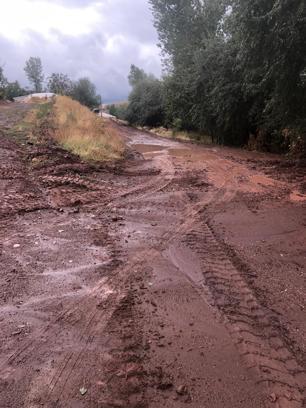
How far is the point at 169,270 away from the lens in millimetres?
4973

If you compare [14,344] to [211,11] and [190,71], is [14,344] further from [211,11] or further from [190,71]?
[211,11]

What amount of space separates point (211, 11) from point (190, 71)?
7513 millimetres

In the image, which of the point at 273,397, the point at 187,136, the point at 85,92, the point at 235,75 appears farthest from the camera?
the point at 85,92

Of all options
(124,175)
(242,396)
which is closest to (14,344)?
(242,396)

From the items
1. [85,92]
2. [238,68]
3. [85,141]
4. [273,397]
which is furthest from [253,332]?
[85,92]

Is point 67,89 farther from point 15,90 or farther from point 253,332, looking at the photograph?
point 253,332

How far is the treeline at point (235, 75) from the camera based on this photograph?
31.9ft

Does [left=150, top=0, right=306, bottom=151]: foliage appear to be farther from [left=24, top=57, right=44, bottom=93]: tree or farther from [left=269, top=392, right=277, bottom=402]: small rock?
[left=24, top=57, right=44, bottom=93]: tree

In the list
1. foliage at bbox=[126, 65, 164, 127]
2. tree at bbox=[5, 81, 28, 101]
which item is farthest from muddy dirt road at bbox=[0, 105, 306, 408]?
tree at bbox=[5, 81, 28, 101]

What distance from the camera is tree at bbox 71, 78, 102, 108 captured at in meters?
55.2

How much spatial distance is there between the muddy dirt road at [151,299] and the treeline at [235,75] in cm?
381

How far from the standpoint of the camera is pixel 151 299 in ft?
14.0

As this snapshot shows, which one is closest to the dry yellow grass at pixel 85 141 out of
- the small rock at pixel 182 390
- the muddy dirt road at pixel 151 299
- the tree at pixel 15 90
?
the muddy dirt road at pixel 151 299

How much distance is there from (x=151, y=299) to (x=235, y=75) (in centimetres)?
1649
